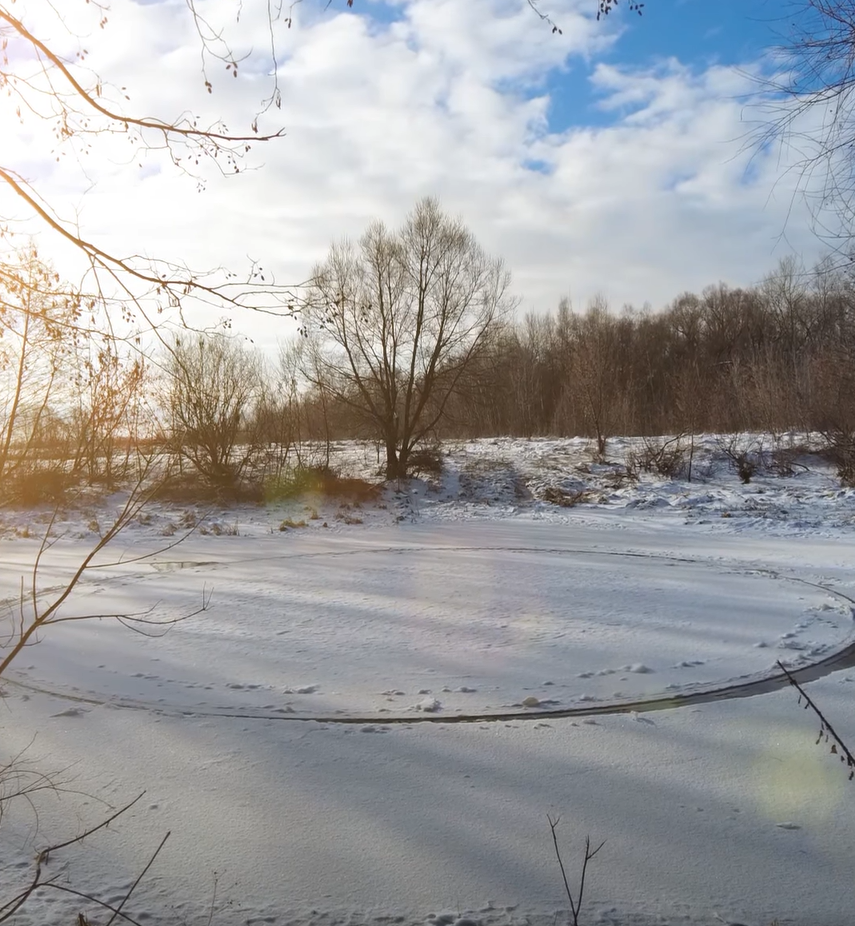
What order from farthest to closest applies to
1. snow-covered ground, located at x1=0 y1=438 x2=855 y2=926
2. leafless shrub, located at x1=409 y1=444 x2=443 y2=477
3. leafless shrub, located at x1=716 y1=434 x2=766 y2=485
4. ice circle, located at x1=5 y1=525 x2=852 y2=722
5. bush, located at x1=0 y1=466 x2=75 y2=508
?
leafless shrub, located at x1=409 y1=444 x2=443 y2=477 → leafless shrub, located at x1=716 y1=434 x2=766 y2=485 → bush, located at x1=0 y1=466 x2=75 y2=508 → ice circle, located at x1=5 y1=525 x2=852 y2=722 → snow-covered ground, located at x1=0 y1=438 x2=855 y2=926

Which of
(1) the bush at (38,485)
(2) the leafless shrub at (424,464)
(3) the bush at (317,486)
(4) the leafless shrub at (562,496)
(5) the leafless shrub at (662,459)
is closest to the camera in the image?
(1) the bush at (38,485)

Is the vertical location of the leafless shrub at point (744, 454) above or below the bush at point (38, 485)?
above

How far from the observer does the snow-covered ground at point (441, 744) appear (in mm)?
2760

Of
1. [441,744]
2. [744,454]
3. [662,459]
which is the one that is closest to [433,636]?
[441,744]

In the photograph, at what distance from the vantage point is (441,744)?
4.03 meters

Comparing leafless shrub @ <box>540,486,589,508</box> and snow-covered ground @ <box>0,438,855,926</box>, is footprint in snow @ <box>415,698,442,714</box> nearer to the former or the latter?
snow-covered ground @ <box>0,438,855,926</box>

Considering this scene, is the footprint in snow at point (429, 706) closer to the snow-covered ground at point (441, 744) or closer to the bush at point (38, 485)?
the snow-covered ground at point (441, 744)

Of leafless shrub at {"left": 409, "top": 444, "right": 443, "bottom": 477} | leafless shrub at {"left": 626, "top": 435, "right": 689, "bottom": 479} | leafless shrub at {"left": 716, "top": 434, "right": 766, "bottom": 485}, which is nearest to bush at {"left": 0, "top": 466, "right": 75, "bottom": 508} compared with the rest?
leafless shrub at {"left": 409, "top": 444, "right": 443, "bottom": 477}

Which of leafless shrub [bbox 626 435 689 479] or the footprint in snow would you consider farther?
leafless shrub [bbox 626 435 689 479]

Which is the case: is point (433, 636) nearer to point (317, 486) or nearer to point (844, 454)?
point (317, 486)

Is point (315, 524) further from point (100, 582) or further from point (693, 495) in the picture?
point (693, 495)

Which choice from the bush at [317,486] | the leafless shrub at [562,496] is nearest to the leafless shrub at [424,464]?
the bush at [317,486]

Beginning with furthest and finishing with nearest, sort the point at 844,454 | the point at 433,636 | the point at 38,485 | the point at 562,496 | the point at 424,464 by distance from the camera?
the point at 424,464
the point at 562,496
the point at 38,485
the point at 844,454
the point at 433,636

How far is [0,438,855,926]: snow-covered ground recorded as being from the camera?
2760 millimetres
